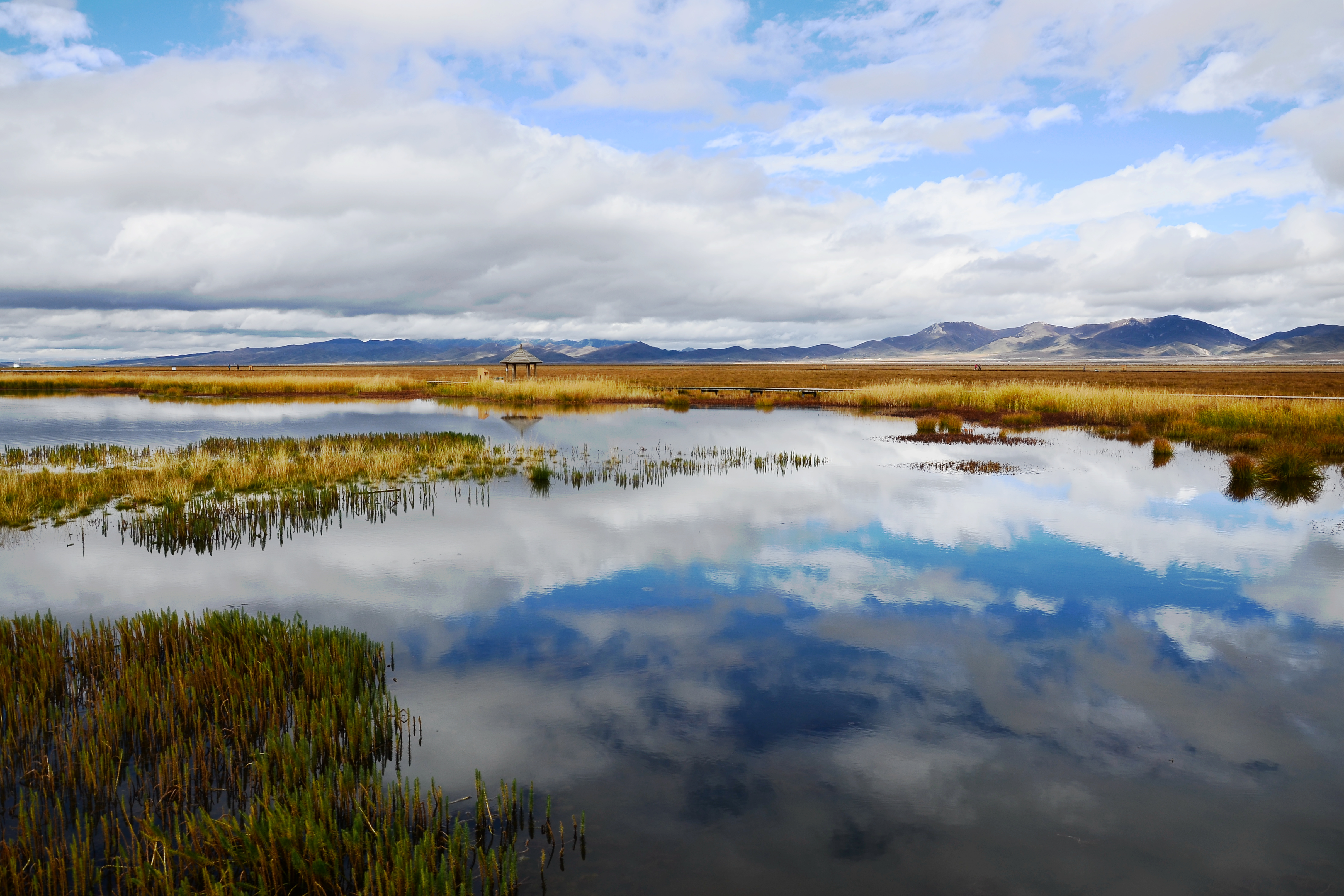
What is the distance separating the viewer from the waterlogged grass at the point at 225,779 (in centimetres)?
448

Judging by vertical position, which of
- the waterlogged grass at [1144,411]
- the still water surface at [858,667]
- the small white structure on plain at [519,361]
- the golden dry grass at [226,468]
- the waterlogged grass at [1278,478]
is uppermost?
the small white structure on plain at [519,361]

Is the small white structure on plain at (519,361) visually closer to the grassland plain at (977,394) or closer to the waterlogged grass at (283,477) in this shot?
the grassland plain at (977,394)

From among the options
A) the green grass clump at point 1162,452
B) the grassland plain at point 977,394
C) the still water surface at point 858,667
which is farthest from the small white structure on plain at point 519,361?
the still water surface at point 858,667

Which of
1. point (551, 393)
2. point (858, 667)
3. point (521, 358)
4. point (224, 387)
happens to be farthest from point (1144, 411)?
point (224, 387)

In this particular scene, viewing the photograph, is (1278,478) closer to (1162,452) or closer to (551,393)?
(1162,452)

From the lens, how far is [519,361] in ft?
203

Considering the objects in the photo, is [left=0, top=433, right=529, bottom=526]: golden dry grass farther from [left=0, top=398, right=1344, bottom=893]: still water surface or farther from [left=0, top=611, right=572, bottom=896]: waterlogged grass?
[left=0, top=611, right=572, bottom=896]: waterlogged grass

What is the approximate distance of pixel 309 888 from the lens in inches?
174

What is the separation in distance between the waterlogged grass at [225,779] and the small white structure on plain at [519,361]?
51627 mm

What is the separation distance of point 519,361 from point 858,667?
56.5 m

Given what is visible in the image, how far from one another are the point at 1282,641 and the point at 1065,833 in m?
6.02

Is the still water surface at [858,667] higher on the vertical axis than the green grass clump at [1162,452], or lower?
lower

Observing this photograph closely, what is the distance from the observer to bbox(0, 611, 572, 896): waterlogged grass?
4.48 meters

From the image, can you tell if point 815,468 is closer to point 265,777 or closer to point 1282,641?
point 1282,641
